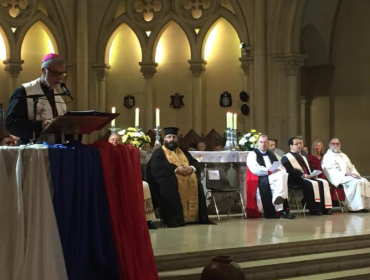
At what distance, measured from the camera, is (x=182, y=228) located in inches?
314

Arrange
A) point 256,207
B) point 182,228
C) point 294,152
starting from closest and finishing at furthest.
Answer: point 182,228 < point 256,207 < point 294,152

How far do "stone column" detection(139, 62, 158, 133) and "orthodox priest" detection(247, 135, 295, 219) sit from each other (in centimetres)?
535

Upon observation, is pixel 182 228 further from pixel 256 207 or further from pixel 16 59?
pixel 16 59

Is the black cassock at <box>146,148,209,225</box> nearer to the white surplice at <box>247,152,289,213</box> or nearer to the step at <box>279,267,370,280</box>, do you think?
the white surplice at <box>247,152,289,213</box>

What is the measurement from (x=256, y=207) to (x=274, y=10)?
6012mm

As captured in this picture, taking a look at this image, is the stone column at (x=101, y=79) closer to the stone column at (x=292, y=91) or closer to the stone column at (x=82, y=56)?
the stone column at (x=82, y=56)

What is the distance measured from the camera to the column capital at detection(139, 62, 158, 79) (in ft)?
47.0

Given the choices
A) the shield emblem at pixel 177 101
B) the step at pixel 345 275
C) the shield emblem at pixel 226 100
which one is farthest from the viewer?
the shield emblem at pixel 177 101

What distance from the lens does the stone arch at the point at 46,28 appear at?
13625 mm

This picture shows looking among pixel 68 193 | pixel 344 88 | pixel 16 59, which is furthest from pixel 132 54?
pixel 68 193

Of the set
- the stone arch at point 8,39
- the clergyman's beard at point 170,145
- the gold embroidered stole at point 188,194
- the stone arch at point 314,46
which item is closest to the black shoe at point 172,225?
the gold embroidered stole at point 188,194

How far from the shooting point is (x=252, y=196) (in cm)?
924

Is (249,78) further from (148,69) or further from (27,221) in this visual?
(27,221)

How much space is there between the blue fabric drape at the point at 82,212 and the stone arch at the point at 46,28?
32.2ft
